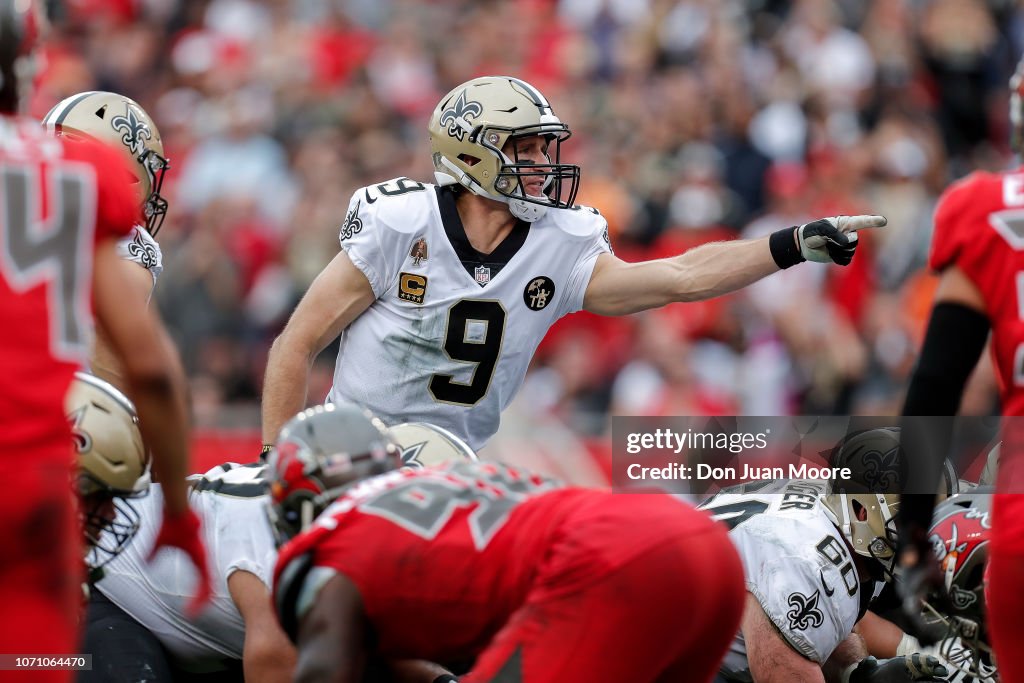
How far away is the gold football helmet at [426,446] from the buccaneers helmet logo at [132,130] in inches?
65.9

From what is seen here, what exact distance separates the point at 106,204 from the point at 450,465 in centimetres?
125

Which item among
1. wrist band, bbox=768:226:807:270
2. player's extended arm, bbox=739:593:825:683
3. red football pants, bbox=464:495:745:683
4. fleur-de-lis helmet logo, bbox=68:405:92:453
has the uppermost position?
wrist band, bbox=768:226:807:270

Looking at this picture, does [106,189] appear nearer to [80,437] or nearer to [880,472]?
[80,437]

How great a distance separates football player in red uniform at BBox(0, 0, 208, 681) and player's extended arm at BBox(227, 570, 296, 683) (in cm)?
155

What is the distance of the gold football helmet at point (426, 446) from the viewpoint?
5.20 m

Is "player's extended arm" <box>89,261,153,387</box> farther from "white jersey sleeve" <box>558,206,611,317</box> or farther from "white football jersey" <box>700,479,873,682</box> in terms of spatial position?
"white football jersey" <box>700,479,873,682</box>

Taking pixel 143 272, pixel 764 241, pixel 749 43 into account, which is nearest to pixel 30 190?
pixel 143 272

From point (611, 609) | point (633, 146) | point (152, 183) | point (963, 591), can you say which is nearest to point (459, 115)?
point (152, 183)

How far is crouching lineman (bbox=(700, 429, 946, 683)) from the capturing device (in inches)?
213

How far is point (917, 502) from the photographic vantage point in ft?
13.4

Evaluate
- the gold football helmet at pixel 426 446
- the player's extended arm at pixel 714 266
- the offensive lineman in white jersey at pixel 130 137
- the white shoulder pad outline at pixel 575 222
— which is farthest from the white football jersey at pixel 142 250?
the player's extended arm at pixel 714 266

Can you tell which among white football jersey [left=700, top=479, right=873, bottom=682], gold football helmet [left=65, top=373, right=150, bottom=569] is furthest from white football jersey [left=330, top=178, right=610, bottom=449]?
gold football helmet [left=65, top=373, right=150, bottom=569]

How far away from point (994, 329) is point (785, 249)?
6.47 ft

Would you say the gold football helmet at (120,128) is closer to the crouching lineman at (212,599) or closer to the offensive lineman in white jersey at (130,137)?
the offensive lineman in white jersey at (130,137)
